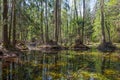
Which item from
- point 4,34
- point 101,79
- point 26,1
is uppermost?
point 26,1

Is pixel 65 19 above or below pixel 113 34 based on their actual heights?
above

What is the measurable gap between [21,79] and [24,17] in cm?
2304

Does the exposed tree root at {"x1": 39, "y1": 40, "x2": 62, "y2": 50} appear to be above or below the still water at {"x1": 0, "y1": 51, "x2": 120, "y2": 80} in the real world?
above

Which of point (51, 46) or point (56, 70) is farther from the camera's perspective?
point (51, 46)

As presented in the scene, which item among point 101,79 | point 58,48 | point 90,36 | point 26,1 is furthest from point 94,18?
point 101,79

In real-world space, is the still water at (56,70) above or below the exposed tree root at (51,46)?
below

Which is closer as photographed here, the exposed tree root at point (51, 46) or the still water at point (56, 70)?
the still water at point (56, 70)

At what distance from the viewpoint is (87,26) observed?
58.0 m

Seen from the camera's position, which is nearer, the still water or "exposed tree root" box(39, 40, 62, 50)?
the still water

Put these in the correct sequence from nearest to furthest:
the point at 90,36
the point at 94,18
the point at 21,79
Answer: the point at 21,79 < the point at 94,18 < the point at 90,36

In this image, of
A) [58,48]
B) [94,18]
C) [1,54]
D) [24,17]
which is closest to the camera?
[1,54]

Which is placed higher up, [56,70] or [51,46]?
[51,46]

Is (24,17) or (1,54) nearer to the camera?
(1,54)

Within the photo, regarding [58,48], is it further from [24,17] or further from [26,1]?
[26,1]
